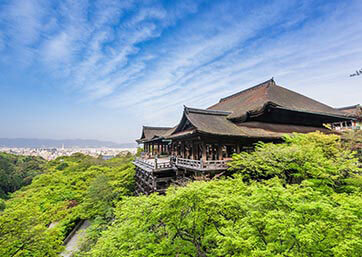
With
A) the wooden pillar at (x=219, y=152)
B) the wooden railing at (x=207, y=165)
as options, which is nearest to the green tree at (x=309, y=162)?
the wooden railing at (x=207, y=165)

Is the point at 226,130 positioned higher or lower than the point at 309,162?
higher

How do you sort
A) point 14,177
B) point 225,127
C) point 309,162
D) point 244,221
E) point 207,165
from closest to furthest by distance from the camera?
point 244,221 → point 309,162 → point 207,165 → point 225,127 → point 14,177

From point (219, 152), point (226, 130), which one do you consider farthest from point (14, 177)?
point (226, 130)

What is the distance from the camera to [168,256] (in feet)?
19.4

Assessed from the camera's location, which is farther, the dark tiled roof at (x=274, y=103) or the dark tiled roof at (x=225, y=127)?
the dark tiled roof at (x=274, y=103)

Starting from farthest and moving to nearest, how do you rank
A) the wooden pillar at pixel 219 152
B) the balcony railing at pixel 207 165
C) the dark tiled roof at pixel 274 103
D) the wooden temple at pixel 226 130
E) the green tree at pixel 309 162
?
the dark tiled roof at pixel 274 103, the wooden pillar at pixel 219 152, the wooden temple at pixel 226 130, the balcony railing at pixel 207 165, the green tree at pixel 309 162

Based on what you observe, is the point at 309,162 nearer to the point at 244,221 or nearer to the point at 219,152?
the point at 219,152

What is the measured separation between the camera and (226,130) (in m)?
13.0

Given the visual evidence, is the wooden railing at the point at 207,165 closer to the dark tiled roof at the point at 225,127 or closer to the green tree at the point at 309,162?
the green tree at the point at 309,162

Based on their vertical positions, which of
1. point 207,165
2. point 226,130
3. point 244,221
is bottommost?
point 244,221

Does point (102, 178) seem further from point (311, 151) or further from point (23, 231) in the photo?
point (311, 151)

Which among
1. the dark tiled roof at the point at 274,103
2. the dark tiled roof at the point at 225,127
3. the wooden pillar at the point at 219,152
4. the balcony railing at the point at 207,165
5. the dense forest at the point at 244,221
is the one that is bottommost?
the dense forest at the point at 244,221

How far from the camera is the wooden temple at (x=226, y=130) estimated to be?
12.2m

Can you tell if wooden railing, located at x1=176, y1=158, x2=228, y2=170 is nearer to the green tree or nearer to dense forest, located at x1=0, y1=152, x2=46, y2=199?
the green tree
